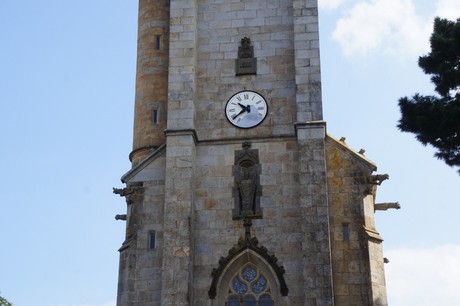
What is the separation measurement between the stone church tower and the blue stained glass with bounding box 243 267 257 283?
1.1 inches

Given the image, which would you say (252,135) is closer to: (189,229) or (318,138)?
(318,138)

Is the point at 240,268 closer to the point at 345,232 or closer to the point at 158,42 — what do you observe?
the point at 345,232

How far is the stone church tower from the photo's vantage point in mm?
21172

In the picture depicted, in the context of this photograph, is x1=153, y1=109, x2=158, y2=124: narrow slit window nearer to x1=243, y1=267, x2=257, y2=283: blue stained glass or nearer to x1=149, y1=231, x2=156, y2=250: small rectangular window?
x1=149, y1=231, x2=156, y2=250: small rectangular window

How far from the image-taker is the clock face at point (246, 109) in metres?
23.5

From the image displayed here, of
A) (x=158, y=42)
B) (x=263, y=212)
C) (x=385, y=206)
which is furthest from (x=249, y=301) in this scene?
(x=158, y=42)

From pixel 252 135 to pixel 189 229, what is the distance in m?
3.58

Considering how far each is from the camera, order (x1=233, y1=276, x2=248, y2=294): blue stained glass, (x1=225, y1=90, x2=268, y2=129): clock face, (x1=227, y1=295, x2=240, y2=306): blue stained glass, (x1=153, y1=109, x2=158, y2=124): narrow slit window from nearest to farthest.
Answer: (x1=227, y1=295, x2=240, y2=306): blue stained glass < (x1=233, y1=276, x2=248, y2=294): blue stained glass < (x1=225, y1=90, x2=268, y2=129): clock face < (x1=153, y1=109, x2=158, y2=124): narrow slit window

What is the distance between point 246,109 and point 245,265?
15.7 feet

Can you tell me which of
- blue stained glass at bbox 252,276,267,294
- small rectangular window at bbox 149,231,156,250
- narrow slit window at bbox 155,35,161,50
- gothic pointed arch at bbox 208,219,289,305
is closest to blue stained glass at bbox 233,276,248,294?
gothic pointed arch at bbox 208,219,289,305

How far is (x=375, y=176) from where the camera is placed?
22031 millimetres

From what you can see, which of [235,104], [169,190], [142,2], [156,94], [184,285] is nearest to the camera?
[184,285]

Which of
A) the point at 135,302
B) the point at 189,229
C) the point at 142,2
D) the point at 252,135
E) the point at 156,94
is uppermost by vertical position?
the point at 142,2

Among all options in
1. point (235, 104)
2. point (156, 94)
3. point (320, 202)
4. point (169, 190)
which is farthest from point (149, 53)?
point (320, 202)
